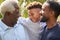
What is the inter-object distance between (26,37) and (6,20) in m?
0.32

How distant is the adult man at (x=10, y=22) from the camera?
113 inches

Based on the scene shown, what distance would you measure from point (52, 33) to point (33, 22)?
311mm

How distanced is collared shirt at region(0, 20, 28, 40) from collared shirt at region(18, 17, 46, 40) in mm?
79

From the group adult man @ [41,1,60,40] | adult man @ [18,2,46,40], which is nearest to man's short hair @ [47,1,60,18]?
adult man @ [41,1,60,40]

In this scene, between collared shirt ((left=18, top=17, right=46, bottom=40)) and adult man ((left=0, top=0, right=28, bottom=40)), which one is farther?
collared shirt ((left=18, top=17, right=46, bottom=40))

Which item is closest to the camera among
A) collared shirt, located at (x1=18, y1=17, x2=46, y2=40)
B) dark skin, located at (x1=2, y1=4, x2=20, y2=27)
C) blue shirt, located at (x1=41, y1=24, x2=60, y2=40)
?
blue shirt, located at (x1=41, y1=24, x2=60, y2=40)

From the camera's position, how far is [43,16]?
2.89 m

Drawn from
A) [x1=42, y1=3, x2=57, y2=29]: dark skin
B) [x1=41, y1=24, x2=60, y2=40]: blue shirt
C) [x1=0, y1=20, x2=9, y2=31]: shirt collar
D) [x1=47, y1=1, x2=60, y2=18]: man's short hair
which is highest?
[x1=47, y1=1, x2=60, y2=18]: man's short hair

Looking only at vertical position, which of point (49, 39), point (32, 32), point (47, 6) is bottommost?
point (49, 39)

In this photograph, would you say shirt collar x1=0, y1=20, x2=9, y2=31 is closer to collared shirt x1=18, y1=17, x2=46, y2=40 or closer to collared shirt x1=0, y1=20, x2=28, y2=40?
collared shirt x1=0, y1=20, x2=28, y2=40

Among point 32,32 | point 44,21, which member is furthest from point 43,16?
point 32,32

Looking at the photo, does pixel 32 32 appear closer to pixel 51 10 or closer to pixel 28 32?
pixel 28 32

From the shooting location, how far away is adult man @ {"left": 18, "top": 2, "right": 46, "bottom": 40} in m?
2.97

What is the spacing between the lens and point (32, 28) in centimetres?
299
